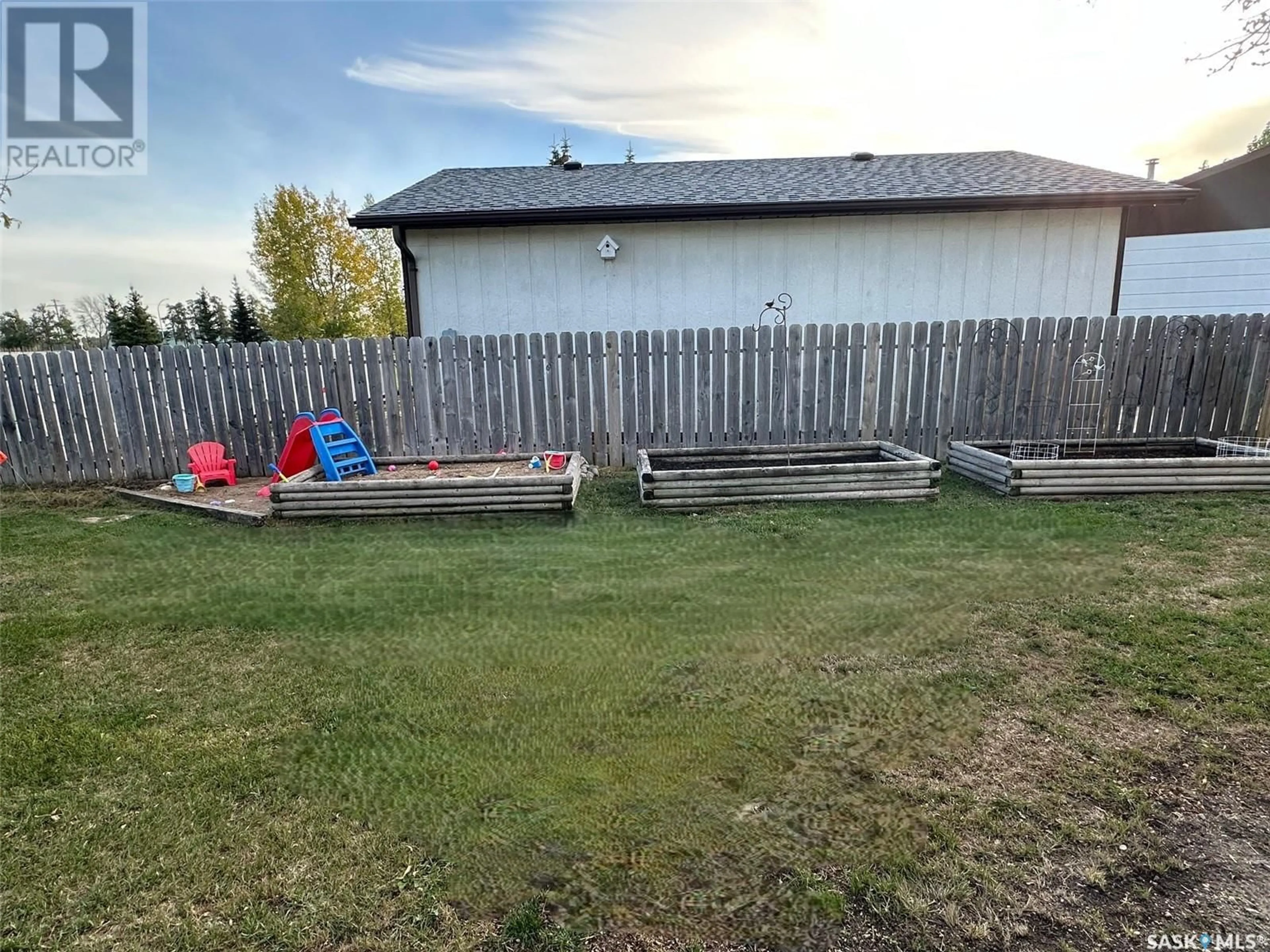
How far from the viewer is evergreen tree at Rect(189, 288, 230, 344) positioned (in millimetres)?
32219

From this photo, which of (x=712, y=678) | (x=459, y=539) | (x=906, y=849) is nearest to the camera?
(x=906, y=849)

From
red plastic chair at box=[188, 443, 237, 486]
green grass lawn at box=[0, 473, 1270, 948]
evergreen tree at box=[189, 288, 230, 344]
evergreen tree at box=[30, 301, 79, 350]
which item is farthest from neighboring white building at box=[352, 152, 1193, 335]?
evergreen tree at box=[189, 288, 230, 344]


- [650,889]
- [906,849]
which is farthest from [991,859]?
[650,889]

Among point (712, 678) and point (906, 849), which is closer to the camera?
point (906, 849)

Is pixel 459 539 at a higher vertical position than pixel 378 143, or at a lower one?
lower

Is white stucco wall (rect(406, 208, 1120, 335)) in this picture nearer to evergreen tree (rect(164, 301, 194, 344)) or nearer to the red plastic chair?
the red plastic chair

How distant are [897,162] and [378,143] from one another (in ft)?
35.2

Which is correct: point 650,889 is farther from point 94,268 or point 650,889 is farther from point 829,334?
point 94,268

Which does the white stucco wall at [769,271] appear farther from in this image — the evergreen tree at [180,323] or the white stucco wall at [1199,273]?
the evergreen tree at [180,323]

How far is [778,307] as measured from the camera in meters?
9.27

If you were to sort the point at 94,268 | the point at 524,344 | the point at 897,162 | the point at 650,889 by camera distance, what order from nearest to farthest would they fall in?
the point at 650,889 < the point at 524,344 < the point at 897,162 < the point at 94,268

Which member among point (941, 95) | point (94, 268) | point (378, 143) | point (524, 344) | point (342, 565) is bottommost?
point (342, 565)

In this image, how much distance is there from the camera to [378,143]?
43.8 ft

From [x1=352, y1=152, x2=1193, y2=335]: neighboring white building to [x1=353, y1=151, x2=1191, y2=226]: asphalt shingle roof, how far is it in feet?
0.16
